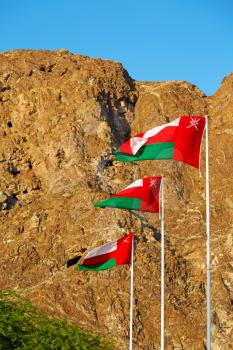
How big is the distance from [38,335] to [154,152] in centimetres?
778

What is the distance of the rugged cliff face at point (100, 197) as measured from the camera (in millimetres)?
67188

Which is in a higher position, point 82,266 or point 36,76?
point 36,76

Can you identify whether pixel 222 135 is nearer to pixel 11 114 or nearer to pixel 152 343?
pixel 11 114

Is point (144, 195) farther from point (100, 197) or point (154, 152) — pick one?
point (100, 197)

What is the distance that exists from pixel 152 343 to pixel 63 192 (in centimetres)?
1617

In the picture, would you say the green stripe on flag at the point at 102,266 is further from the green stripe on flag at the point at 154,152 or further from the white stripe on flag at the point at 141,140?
the white stripe on flag at the point at 141,140

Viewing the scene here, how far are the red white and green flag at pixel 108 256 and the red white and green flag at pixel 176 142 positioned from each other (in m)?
9.07

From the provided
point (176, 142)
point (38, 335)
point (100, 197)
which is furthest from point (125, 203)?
point (100, 197)

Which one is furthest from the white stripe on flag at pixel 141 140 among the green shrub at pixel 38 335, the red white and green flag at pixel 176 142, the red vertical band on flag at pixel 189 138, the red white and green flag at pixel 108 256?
the red white and green flag at pixel 108 256

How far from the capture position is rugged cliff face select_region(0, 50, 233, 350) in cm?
6719

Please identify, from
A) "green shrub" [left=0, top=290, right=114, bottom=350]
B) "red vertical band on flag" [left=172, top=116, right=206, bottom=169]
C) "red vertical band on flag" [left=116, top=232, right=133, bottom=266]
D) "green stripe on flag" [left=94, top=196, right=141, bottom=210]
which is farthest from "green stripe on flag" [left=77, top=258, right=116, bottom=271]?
"red vertical band on flag" [left=172, top=116, right=206, bottom=169]

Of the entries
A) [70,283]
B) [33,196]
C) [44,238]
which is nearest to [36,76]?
[33,196]

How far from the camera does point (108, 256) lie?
47406mm

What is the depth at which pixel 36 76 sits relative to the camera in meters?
85.0
